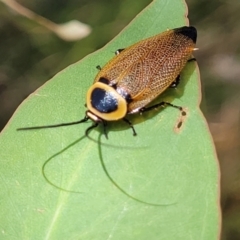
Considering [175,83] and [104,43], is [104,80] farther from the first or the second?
[104,43]

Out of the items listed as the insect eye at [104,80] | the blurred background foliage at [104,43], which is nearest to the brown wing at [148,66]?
the insect eye at [104,80]

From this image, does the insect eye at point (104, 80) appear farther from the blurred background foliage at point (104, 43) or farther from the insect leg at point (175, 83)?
the blurred background foliage at point (104, 43)

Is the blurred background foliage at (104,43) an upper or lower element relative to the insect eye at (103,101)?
lower

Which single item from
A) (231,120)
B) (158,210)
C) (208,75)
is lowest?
(231,120)

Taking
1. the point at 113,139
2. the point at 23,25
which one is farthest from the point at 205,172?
the point at 23,25

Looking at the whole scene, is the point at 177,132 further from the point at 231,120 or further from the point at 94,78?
the point at 231,120

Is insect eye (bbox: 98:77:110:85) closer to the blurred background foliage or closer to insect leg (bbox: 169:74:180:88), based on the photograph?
insect leg (bbox: 169:74:180:88)

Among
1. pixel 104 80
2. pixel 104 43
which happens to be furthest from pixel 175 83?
pixel 104 43
